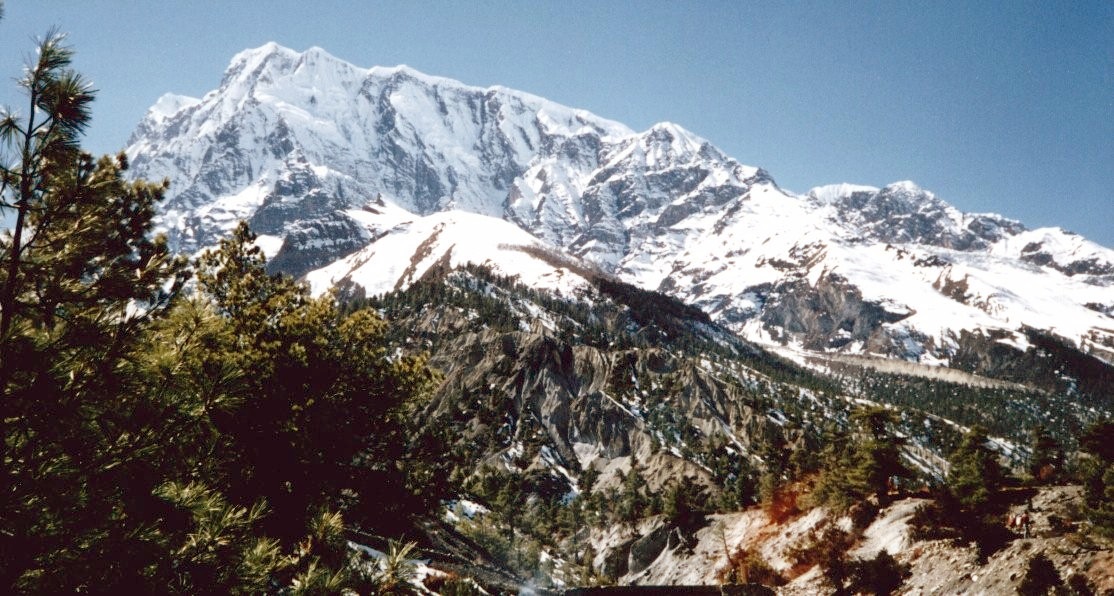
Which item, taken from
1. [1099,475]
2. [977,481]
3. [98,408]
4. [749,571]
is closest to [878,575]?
[977,481]

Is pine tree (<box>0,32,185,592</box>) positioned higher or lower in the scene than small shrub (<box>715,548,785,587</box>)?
higher

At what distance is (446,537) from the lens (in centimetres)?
4719

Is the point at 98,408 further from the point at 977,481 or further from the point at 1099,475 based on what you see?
the point at 977,481

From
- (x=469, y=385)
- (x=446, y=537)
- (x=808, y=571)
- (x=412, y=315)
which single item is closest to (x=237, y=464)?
(x=808, y=571)

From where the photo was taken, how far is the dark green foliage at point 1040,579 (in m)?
Result: 15.3

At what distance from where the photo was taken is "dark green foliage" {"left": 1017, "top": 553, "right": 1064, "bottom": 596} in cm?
1532

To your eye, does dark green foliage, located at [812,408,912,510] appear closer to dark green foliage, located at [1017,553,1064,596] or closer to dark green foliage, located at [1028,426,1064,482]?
dark green foliage, located at [1028,426,1064,482]

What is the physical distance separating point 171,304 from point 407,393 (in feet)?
30.3

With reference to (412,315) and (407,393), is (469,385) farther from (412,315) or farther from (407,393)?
(407,393)

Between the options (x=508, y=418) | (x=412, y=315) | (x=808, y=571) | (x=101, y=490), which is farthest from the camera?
(x=412, y=315)

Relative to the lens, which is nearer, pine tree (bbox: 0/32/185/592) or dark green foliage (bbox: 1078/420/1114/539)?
pine tree (bbox: 0/32/185/592)

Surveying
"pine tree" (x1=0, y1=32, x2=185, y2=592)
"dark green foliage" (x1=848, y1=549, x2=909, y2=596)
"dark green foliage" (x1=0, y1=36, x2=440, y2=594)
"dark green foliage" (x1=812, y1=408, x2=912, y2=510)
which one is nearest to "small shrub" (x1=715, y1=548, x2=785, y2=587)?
"dark green foliage" (x1=812, y1=408, x2=912, y2=510)

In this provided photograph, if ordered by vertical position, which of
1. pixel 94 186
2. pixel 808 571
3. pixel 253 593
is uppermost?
pixel 94 186

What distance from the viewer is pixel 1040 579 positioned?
15.4 metres
